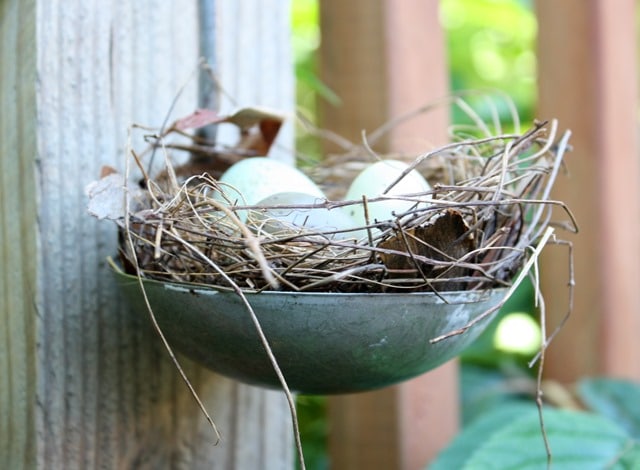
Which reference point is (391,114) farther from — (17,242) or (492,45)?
(492,45)

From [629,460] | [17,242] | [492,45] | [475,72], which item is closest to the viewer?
[17,242]

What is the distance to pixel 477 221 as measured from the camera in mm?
458

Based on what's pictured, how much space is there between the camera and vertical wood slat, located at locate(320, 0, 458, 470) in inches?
33.1

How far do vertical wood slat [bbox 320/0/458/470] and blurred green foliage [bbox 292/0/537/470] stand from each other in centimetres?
4

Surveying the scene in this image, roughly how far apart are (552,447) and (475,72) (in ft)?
3.82

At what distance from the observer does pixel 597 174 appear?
105 centimetres

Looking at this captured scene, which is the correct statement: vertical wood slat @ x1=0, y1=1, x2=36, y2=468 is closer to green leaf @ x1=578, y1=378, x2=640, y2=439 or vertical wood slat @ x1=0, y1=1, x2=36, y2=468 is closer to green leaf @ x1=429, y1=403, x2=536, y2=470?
green leaf @ x1=429, y1=403, x2=536, y2=470

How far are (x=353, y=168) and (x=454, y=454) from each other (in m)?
Result: 0.32

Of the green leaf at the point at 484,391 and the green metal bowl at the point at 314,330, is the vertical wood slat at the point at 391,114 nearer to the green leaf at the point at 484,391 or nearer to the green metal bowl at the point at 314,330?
the green leaf at the point at 484,391

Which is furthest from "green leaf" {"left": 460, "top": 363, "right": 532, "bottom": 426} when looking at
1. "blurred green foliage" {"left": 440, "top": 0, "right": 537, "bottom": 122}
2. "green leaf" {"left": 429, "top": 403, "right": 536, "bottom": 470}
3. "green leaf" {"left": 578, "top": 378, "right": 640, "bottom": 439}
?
"blurred green foliage" {"left": 440, "top": 0, "right": 537, "bottom": 122}

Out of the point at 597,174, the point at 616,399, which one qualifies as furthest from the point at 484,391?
the point at 597,174

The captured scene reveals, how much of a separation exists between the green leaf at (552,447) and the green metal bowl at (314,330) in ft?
0.83

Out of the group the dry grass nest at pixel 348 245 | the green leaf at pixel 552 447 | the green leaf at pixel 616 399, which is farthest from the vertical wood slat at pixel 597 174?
the dry grass nest at pixel 348 245

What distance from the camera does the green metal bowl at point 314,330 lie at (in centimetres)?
42
